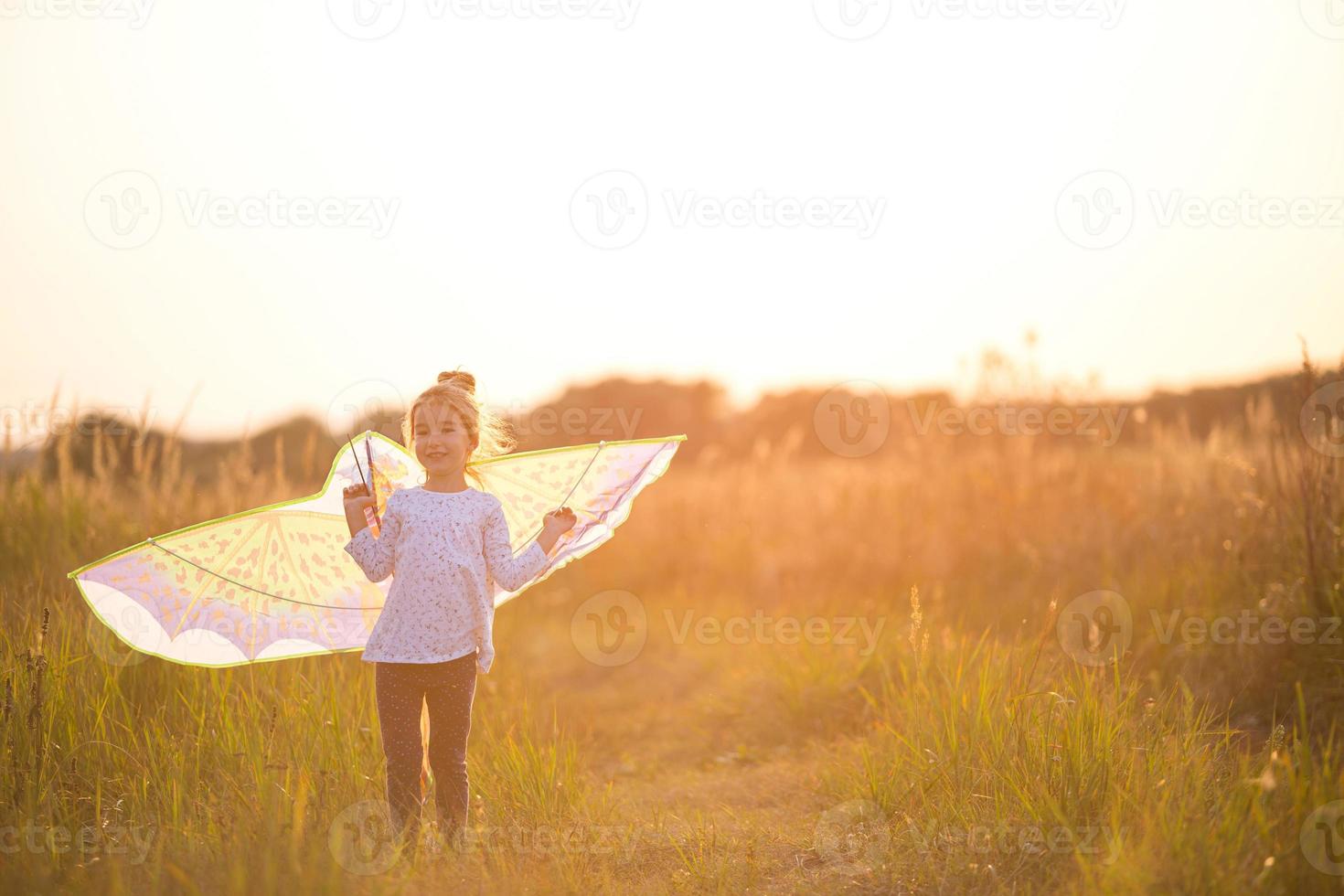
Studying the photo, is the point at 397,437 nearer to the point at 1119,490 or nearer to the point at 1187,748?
the point at 1187,748

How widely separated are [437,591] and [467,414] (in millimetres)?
804

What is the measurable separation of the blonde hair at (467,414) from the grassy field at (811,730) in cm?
149

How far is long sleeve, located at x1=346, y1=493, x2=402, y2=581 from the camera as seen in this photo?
3.97m

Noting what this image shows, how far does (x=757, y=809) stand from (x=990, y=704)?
136cm

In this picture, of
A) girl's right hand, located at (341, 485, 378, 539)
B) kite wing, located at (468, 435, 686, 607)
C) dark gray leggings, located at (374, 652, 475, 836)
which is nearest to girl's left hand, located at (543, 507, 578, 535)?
kite wing, located at (468, 435, 686, 607)

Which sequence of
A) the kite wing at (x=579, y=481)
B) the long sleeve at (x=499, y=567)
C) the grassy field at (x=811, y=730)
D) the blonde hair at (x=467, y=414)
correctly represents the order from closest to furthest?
the grassy field at (x=811, y=730) → the long sleeve at (x=499, y=567) → the blonde hair at (x=467, y=414) → the kite wing at (x=579, y=481)

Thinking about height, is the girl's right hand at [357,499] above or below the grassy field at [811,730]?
above

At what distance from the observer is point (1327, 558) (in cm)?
575

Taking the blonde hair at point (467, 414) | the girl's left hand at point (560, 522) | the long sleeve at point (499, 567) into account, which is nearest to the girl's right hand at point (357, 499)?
the blonde hair at point (467, 414)

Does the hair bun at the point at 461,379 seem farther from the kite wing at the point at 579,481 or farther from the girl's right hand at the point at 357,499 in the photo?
the girl's right hand at the point at 357,499

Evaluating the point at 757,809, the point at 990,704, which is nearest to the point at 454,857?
the point at 757,809

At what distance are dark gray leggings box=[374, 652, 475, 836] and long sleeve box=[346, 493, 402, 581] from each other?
400 millimetres

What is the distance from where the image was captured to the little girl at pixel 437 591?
12.7 feet

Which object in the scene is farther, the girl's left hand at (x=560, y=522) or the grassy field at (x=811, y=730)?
the girl's left hand at (x=560, y=522)
